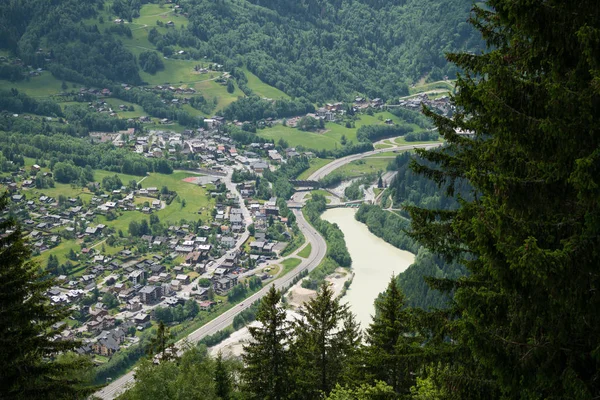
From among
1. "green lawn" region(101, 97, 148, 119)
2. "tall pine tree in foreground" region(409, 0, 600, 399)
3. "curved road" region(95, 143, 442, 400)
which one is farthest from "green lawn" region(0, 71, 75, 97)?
"tall pine tree in foreground" region(409, 0, 600, 399)

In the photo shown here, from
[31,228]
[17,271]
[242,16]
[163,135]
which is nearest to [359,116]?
[163,135]

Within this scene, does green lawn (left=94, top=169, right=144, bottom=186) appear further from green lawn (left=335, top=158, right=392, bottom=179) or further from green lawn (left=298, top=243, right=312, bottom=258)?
green lawn (left=298, top=243, right=312, bottom=258)

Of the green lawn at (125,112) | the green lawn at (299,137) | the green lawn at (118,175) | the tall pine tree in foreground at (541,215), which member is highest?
the tall pine tree in foreground at (541,215)

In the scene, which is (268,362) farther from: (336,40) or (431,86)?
(336,40)

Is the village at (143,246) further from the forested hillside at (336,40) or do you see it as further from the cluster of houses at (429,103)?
the forested hillside at (336,40)

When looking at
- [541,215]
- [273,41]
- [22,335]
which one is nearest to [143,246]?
[22,335]

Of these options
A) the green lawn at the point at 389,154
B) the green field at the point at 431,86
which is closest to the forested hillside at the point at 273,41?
the green field at the point at 431,86
